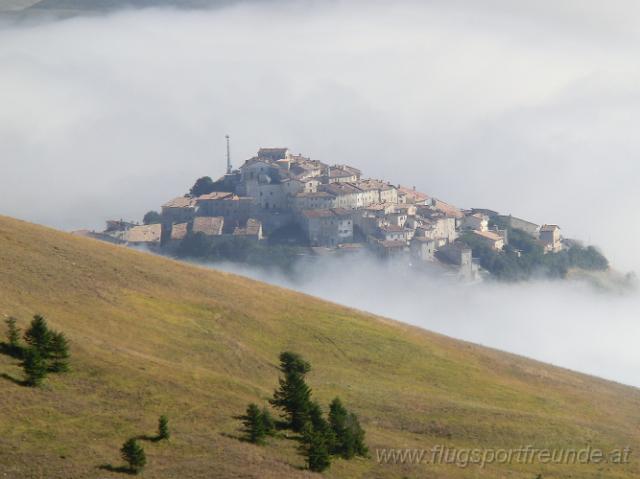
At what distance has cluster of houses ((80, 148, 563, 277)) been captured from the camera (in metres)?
184

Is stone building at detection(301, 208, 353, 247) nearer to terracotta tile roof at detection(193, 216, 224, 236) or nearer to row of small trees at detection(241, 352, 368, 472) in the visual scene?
terracotta tile roof at detection(193, 216, 224, 236)

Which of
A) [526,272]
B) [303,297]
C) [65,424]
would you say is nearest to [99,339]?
[65,424]

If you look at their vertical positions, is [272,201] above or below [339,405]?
above

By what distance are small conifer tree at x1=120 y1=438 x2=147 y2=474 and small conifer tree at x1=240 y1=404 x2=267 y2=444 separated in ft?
21.5

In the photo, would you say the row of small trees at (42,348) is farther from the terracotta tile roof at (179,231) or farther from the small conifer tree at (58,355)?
the terracotta tile roof at (179,231)

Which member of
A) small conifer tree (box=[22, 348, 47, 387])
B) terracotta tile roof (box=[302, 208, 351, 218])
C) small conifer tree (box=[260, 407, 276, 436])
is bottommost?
small conifer tree (box=[260, 407, 276, 436])

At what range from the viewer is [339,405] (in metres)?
56.5

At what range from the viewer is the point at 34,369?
5350 centimetres

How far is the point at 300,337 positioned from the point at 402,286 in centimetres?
10526

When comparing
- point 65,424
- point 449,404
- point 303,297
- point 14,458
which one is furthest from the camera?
point 303,297

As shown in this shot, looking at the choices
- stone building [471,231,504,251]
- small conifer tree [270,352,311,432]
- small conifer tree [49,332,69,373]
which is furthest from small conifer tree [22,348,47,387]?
stone building [471,231,504,251]

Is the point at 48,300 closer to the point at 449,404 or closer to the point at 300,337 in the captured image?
the point at 300,337

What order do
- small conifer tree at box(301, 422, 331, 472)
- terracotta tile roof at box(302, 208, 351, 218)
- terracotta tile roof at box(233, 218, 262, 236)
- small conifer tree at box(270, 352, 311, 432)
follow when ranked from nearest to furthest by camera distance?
1. small conifer tree at box(301, 422, 331, 472)
2. small conifer tree at box(270, 352, 311, 432)
3. terracotta tile roof at box(302, 208, 351, 218)
4. terracotta tile roof at box(233, 218, 262, 236)

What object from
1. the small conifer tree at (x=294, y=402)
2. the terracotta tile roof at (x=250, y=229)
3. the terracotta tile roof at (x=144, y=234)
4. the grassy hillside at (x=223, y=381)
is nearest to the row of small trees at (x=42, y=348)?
the grassy hillside at (x=223, y=381)
